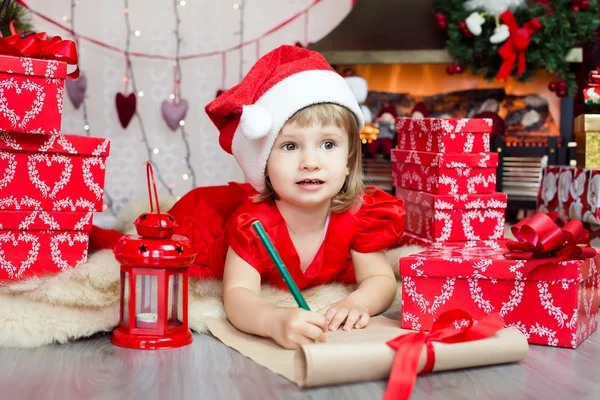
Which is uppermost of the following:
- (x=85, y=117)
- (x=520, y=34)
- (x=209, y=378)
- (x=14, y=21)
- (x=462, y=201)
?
(x=520, y=34)

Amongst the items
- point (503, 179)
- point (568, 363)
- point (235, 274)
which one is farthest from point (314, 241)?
point (503, 179)

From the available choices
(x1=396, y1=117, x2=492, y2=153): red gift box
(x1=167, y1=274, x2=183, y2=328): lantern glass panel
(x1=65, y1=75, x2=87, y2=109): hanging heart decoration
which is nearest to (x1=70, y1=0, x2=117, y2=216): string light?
(x1=65, y1=75, x2=87, y2=109): hanging heart decoration

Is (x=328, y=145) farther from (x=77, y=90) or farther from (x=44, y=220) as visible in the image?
(x=77, y=90)

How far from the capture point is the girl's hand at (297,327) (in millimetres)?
1062

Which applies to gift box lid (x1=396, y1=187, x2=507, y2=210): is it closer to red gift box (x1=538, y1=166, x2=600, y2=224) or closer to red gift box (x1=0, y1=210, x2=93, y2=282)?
red gift box (x1=538, y1=166, x2=600, y2=224)

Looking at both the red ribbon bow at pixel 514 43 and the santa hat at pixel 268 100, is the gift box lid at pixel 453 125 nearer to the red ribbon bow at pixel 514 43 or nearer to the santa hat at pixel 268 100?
the santa hat at pixel 268 100

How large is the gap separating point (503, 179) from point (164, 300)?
7.35 ft

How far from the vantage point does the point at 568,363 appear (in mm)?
1122

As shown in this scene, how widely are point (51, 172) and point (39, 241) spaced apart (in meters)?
0.14

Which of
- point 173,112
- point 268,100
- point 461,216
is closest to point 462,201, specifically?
point 461,216

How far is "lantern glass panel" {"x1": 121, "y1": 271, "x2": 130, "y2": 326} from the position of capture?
119 centimetres

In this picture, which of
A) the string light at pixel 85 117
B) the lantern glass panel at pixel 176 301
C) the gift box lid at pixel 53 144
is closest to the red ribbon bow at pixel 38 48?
the gift box lid at pixel 53 144

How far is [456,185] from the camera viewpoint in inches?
68.7

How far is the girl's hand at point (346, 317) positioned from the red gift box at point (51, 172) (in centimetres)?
55
